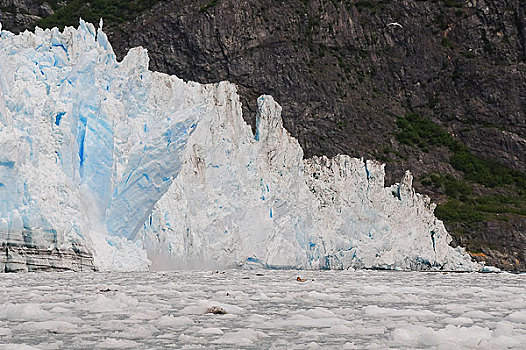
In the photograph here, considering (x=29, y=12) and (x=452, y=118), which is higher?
(x=29, y=12)

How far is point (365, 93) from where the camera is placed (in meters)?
72.7

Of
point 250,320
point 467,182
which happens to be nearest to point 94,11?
point 467,182

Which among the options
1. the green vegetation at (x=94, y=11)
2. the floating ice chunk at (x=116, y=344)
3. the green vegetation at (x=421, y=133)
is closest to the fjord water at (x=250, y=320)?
the floating ice chunk at (x=116, y=344)

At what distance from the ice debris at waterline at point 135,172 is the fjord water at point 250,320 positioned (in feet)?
14.2

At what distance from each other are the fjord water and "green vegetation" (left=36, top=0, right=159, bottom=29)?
211 ft

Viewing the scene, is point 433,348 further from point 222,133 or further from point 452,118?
point 452,118

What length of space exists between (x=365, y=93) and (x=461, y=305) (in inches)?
2565

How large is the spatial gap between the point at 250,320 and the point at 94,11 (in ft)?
238

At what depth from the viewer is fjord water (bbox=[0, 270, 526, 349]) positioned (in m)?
5.55

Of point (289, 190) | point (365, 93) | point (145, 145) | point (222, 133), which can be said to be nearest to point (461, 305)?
point (145, 145)

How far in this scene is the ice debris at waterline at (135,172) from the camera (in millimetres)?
14375

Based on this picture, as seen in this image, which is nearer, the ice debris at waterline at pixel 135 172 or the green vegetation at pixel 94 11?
the ice debris at waterline at pixel 135 172

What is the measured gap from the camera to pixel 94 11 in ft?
247

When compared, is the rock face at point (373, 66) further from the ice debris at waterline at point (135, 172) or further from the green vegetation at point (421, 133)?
the ice debris at waterline at point (135, 172)
